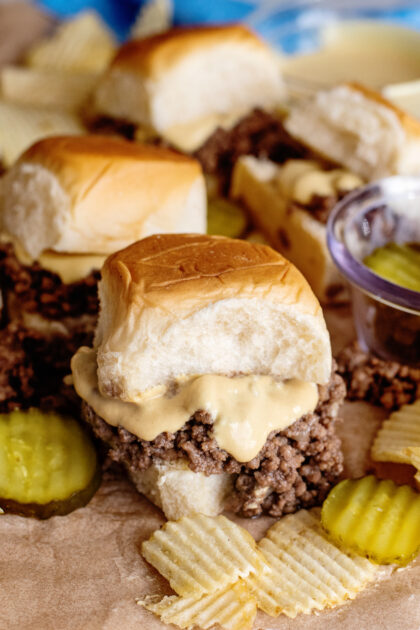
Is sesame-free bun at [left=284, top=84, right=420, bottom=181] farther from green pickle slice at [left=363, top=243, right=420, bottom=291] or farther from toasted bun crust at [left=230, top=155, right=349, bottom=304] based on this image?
green pickle slice at [left=363, top=243, right=420, bottom=291]

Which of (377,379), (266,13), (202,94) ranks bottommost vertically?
(377,379)

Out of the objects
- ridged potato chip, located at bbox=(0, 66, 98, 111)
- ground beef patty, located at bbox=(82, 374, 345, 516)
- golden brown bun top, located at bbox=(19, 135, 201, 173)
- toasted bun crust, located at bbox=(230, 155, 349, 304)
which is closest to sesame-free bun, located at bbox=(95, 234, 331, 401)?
ground beef patty, located at bbox=(82, 374, 345, 516)

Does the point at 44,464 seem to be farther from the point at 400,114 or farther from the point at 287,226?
the point at 400,114

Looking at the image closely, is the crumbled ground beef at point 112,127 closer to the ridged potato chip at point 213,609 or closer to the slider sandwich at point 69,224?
the slider sandwich at point 69,224

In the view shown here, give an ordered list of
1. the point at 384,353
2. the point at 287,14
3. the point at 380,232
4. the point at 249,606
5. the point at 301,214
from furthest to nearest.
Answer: the point at 287,14
the point at 301,214
the point at 380,232
the point at 384,353
the point at 249,606

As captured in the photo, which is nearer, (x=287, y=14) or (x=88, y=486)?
(x=88, y=486)

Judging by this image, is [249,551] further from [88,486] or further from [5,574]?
[5,574]

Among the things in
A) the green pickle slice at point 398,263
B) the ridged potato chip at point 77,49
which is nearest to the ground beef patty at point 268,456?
the green pickle slice at point 398,263

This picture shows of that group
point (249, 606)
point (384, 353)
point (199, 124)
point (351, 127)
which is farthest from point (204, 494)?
point (199, 124)

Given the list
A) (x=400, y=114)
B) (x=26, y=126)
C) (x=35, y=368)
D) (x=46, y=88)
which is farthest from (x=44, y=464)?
(x=46, y=88)
